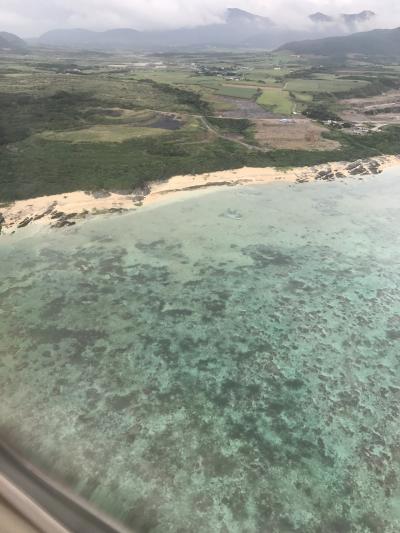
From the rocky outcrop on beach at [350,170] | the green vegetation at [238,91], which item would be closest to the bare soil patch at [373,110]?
the green vegetation at [238,91]

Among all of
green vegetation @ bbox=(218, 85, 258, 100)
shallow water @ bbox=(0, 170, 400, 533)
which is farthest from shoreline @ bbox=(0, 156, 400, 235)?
green vegetation @ bbox=(218, 85, 258, 100)

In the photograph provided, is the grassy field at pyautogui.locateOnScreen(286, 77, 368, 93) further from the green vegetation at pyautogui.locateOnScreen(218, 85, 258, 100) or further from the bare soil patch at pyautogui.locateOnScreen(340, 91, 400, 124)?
the green vegetation at pyautogui.locateOnScreen(218, 85, 258, 100)

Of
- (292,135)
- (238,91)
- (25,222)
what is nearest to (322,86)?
(238,91)

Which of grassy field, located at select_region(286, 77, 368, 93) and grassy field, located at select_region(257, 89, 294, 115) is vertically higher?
grassy field, located at select_region(286, 77, 368, 93)

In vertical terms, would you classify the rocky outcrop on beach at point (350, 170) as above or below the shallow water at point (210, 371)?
above

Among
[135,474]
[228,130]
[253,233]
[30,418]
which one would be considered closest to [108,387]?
[30,418]

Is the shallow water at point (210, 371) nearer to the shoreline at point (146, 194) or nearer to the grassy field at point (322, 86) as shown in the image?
the shoreline at point (146, 194)

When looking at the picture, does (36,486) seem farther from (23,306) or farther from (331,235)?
(331,235)

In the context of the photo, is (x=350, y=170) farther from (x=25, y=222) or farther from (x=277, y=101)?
(x=277, y=101)
